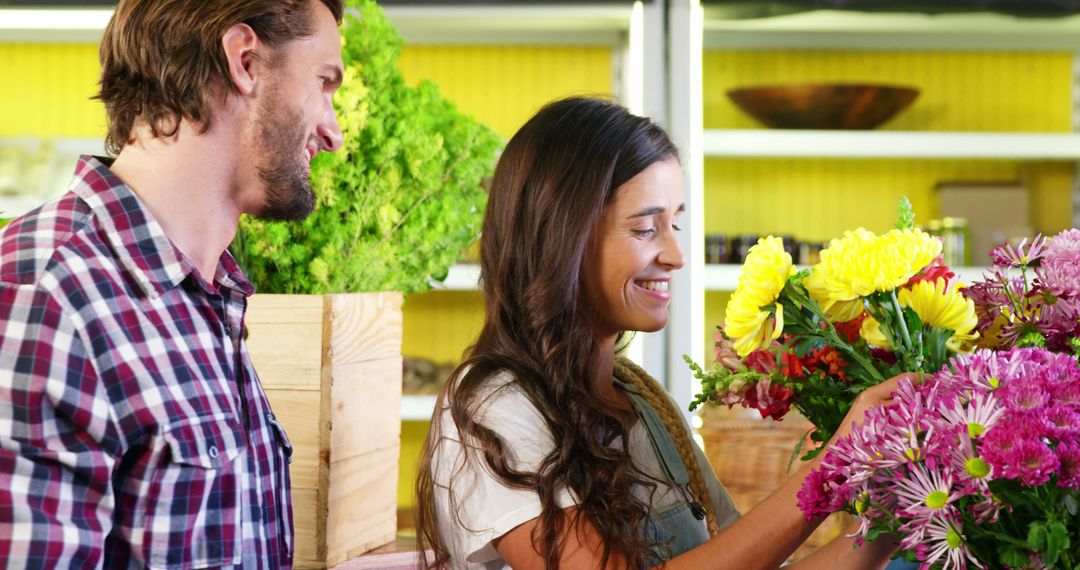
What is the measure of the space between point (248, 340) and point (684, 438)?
530mm

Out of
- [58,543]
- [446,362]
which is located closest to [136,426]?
[58,543]

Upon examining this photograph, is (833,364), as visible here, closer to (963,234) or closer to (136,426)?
(136,426)

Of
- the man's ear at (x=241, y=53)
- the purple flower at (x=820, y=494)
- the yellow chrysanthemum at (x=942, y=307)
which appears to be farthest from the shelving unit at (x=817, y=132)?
the purple flower at (x=820, y=494)

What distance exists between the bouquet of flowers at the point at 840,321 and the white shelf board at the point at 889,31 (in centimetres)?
183

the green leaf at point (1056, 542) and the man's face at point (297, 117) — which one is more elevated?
the man's face at point (297, 117)

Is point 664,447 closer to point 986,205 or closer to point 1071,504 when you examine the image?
point 1071,504

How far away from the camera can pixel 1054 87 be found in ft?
9.93

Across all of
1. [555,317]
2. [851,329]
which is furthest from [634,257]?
[851,329]

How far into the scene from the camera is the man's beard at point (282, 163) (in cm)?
108

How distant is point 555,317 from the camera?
1186 millimetres

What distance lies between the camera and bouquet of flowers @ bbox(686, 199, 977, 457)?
840 mm

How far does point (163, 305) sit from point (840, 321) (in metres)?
0.57

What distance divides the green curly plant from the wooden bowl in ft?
4.80

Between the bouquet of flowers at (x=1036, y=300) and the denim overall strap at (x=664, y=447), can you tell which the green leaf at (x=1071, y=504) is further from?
the denim overall strap at (x=664, y=447)
